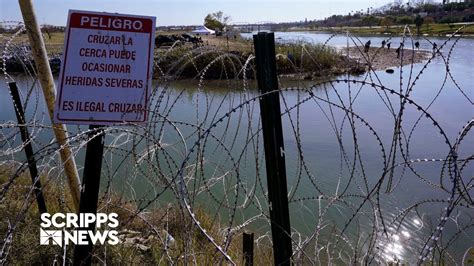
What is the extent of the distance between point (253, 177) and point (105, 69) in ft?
16.3

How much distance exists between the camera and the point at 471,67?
2270 cm

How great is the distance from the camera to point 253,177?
22.7ft

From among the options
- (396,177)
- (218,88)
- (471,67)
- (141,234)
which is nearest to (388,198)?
(396,177)

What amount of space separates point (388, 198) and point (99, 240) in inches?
181

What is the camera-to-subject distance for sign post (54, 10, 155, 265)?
210 cm

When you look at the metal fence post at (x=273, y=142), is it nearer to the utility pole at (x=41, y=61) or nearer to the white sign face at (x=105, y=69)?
the white sign face at (x=105, y=69)

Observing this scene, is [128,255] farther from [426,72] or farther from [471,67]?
[471,67]

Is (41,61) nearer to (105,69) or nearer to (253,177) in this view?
(105,69)

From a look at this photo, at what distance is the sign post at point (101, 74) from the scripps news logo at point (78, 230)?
180 millimetres

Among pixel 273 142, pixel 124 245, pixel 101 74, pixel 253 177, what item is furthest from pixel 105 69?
pixel 253 177

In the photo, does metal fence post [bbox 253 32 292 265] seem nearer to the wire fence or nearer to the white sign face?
the wire fence

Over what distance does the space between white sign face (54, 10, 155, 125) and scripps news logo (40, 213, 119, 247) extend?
56 cm

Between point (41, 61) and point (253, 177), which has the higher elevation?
point (41, 61)

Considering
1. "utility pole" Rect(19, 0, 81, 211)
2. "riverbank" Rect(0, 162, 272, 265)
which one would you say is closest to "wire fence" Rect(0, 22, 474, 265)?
"riverbank" Rect(0, 162, 272, 265)
